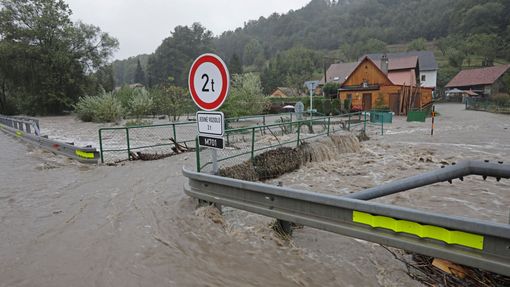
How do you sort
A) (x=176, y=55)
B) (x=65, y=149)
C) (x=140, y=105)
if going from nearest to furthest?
(x=65, y=149), (x=140, y=105), (x=176, y=55)

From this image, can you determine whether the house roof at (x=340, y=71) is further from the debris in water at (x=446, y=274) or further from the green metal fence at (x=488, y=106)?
the debris in water at (x=446, y=274)

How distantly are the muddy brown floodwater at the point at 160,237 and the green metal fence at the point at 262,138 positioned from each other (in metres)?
0.98

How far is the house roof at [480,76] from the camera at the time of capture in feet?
188

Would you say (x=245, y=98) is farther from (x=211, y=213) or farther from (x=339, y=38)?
(x=339, y=38)

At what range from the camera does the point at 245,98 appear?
25.0 meters

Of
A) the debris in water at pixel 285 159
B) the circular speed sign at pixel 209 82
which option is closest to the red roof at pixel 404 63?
the debris in water at pixel 285 159

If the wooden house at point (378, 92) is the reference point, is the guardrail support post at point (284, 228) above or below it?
below

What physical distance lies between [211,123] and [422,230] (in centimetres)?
283

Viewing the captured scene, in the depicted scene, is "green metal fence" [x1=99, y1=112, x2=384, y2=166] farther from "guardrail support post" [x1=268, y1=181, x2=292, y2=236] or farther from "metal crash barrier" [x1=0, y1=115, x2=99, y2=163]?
"guardrail support post" [x1=268, y1=181, x2=292, y2=236]

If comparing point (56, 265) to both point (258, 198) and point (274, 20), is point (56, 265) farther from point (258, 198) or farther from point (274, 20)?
point (274, 20)

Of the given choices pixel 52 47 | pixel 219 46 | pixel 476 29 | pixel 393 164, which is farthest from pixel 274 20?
pixel 393 164

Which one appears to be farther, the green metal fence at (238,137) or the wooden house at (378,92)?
the wooden house at (378,92)

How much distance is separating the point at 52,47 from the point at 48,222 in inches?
1567

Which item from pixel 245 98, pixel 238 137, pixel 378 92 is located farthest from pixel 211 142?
pixel 378 92
